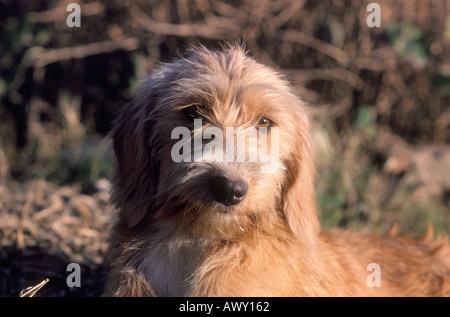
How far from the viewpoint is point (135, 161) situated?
3209 millimetres

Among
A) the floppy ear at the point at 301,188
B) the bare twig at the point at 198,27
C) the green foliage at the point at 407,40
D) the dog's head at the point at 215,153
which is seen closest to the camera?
the dog's head at the point at 215,153

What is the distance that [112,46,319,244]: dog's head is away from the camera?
2.80 metres

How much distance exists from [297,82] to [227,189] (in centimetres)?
425

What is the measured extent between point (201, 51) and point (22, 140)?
17.3 ft

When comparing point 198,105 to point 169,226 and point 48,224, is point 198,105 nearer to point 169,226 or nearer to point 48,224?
point 169,226

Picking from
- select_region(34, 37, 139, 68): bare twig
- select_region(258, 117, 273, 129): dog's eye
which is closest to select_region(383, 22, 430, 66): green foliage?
select_region(34, 37, 139, 68): bare twig

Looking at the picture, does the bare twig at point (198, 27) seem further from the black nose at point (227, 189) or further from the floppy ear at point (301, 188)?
the black nose at point (227, 189)

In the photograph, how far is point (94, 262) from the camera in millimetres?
4426

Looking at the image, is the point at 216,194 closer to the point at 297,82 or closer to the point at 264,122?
the point at 264,122

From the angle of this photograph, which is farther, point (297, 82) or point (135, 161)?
point (297, 82)

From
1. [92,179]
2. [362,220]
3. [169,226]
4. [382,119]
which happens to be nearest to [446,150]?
[382,119]

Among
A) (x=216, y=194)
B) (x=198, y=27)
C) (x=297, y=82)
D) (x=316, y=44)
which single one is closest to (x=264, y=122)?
(x=216, y=194)

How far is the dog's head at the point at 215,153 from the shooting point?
9.20ft

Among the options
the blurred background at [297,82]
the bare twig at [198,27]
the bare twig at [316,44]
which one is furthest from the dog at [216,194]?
the bare twig at [316,44]
